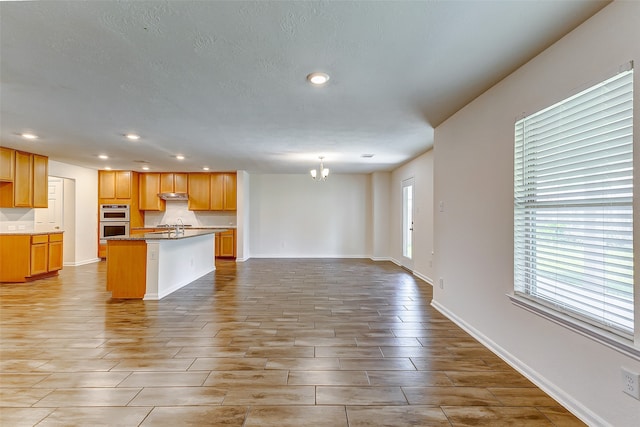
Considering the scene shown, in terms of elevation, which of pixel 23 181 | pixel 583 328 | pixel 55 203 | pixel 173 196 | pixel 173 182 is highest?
pixel 173 182

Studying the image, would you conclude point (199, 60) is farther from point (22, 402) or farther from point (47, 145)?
point (47, 145)

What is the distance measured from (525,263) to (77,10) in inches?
131

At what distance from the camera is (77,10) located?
1711 mm

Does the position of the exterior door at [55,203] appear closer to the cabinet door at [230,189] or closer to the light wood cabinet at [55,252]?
the light wood cabinet at [55,252]

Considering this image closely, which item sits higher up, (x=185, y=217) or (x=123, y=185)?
Result: (x=123, y=185)

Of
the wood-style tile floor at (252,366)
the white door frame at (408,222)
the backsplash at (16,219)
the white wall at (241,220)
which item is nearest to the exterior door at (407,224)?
the white door frame at (408,222)

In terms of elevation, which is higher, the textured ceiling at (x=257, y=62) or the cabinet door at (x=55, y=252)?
the textured ceiling at (x=257, y=62)

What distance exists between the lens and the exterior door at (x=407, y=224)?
22.2 feet

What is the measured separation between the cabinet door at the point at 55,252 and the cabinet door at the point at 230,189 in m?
3.49

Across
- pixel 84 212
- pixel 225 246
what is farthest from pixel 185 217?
pixel 84 212

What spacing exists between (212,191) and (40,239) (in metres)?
3.60

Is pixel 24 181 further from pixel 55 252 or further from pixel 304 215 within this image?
pixel 304 215

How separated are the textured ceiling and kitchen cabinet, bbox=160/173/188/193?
3.95 metres

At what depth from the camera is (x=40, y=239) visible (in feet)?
18.2
